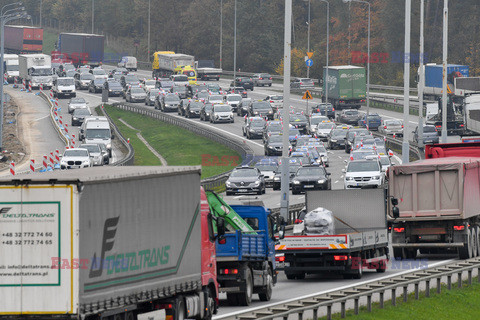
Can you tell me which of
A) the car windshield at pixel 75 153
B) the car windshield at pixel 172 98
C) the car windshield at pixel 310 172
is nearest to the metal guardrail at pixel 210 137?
the car windshield at pixel 172 98

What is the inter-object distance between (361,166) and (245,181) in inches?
206

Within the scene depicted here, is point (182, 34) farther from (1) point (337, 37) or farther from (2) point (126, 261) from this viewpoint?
(2) point (126, 261)

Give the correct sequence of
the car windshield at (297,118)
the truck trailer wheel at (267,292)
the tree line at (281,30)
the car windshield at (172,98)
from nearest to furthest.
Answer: the truck trailer wheel at (267,292) → the car windshield at (297,118) → the car windshield at (172,98) → the tree line at (281,30)

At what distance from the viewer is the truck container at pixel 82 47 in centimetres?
13062

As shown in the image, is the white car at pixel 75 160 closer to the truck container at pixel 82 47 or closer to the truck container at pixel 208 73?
the truck container at pixel 208 73

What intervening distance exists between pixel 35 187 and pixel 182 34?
149 meters

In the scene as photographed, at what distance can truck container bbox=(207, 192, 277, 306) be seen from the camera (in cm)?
2234

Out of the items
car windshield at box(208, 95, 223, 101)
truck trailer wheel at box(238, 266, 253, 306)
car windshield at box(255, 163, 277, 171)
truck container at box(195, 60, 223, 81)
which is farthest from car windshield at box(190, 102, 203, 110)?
truck trailer wheel at box(238, 266, 253, 306)

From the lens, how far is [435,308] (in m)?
22.7

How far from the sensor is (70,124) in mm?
84312

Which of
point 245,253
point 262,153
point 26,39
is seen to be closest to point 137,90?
point 262,153

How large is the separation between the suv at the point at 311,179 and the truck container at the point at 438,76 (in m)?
34.8

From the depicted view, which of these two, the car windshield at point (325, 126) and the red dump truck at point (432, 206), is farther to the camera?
the car windshield at point (325, 126)

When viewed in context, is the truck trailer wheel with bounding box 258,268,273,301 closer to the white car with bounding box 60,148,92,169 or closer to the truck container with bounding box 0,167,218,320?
Answer: the truck container with bounding box 0,167,218,320
